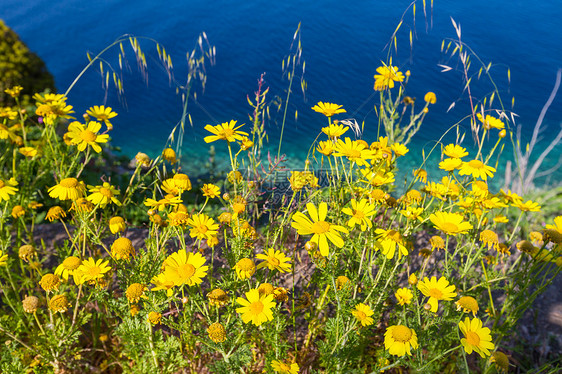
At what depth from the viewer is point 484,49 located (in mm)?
9281

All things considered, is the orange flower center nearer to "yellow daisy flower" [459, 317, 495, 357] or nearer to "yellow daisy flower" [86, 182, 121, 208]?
"yellow daisy flower" [86, 182, 121, 208]

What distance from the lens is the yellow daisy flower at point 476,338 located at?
1.51 meters

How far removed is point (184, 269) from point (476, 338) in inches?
44.8

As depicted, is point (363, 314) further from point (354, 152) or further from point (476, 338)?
point (354, 152)

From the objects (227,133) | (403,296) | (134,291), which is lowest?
(403,296)

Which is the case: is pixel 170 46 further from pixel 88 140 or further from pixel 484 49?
pixel 88 140

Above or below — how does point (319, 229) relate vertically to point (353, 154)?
below

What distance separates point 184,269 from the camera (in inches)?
59.9

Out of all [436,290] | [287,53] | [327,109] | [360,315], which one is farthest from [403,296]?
[287,53]

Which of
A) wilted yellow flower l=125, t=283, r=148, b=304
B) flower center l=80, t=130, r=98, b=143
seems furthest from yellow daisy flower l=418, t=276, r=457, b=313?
flower center l=80, t=130, r=98, b=143

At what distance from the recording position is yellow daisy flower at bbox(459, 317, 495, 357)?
1.51m

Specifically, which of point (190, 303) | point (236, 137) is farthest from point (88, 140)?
point (190, 303)

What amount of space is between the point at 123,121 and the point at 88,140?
20.4 ft

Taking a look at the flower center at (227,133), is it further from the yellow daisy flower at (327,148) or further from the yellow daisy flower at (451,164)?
the yellow daisy flower at (451,164)
